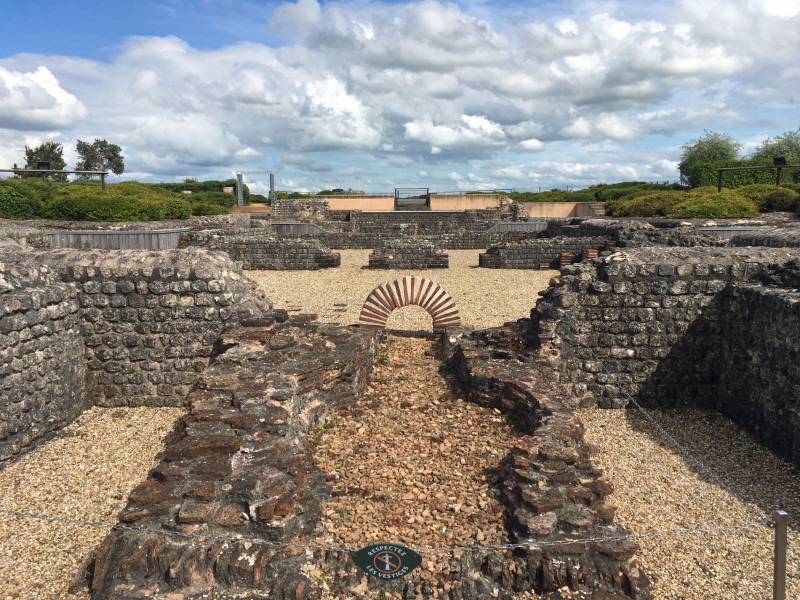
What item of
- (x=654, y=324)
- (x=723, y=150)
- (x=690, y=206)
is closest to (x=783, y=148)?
(x=723, y=150)

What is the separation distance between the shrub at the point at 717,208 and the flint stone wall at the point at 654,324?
15720mm

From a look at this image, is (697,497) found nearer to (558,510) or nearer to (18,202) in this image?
(558,510)

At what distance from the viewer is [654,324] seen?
6812mm

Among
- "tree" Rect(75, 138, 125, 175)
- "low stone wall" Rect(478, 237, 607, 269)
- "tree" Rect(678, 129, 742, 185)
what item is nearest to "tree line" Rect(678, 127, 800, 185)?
"tree" Rect(678, 129, 742, 185)

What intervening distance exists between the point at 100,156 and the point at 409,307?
46.6 metres

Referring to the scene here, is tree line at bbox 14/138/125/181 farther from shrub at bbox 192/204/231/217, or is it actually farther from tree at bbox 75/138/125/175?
shrub at bbox 192/204/231/217

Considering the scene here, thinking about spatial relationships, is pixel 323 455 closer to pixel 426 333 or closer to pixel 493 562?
pixel 493 562

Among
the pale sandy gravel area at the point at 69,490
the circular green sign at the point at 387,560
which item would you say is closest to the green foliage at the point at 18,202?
the pale sandy gravel area at the point at 69,490

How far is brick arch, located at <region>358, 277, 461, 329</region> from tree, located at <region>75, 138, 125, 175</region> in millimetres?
47116

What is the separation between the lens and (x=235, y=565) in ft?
11.1

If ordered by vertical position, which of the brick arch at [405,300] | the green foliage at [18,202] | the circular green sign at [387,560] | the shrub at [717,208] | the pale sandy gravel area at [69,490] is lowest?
the pale sandy gravel area at [69,490]

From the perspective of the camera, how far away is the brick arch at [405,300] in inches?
340

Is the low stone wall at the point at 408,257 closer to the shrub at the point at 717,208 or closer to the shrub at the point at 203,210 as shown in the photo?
the shrub at the point at 717,208

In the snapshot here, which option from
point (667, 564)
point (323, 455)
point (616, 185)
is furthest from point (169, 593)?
point (616, 185)
